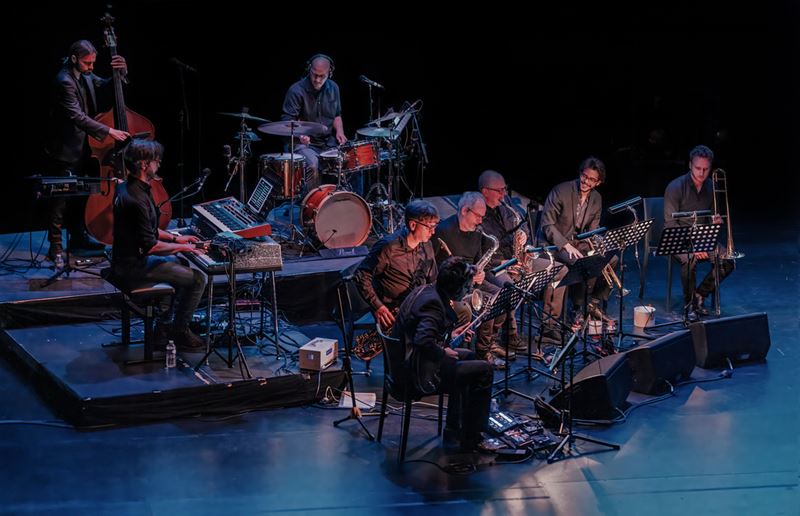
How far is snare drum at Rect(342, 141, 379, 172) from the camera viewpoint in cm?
975

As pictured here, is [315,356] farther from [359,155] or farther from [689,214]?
[689,214]

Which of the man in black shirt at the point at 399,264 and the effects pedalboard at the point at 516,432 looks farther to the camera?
the man in black shirt at the point at 399,264

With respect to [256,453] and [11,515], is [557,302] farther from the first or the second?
[11,515]

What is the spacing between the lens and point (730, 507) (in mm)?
5598

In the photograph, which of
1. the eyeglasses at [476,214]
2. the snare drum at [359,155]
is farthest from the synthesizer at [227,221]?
the snare drum at [359,155]

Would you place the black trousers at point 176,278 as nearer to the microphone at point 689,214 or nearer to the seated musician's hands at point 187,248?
the seated musician's hands at point 187,248

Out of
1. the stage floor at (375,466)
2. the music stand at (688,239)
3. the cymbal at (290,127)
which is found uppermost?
the cymbal at (290,127)

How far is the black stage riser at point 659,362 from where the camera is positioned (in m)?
7.24

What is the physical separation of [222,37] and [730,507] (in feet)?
25.6

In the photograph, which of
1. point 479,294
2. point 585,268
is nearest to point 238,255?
point 479,294

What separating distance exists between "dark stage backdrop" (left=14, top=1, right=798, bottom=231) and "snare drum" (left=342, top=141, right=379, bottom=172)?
2154 millimetres

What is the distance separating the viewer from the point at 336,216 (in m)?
9.37

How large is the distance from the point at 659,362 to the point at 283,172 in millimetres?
3835

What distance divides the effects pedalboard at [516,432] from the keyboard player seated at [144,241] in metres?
2.26
